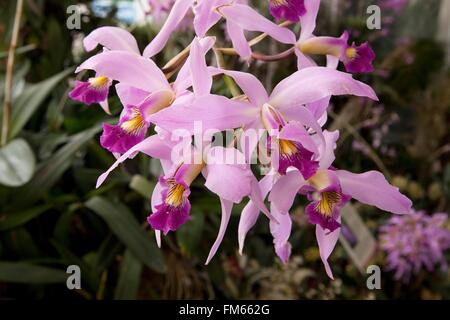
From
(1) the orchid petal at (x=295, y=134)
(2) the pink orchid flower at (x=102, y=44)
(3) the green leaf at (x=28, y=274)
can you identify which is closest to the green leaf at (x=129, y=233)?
(3) the green leaf at (x=28, y=274)

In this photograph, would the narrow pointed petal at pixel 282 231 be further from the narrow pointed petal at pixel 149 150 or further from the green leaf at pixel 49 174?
the green leaf at pixel 49 174

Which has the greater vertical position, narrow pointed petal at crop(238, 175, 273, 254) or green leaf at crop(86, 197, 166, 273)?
narrow pointed petal at crop(238, 175, 273, 254)

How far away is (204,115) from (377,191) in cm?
13

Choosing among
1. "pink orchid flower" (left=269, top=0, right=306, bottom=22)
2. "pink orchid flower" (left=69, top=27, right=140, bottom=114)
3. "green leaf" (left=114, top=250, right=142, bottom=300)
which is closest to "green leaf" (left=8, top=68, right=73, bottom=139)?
"green leaf" (left=114, top=250, right=142, bottom=300)

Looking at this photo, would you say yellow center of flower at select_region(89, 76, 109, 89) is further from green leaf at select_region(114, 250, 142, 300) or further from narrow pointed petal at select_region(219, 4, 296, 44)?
green leaf at select_region(114, 250, 142, 300)

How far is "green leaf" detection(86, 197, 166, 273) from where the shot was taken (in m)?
0.77

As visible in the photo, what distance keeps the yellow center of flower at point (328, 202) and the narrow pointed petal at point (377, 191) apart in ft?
0.05

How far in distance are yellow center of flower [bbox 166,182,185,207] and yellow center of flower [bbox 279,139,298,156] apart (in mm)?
70

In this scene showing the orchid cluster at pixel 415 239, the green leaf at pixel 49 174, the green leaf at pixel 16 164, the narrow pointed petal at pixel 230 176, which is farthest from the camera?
the orchid cluster at pixel 415 239

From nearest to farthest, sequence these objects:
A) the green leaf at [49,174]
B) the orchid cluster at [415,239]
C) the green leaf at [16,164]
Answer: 1. the green leaf at [16,164]
2. the green leaf at [49,174]
3. the orchid cluster at [415,239]

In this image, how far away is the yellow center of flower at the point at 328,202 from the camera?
0.34 meters

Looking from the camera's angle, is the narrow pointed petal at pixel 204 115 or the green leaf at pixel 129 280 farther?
the green leaf at pixel 129 280

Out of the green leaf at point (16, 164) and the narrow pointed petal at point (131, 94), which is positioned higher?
the narrow pointed petal at point (131, 94)
